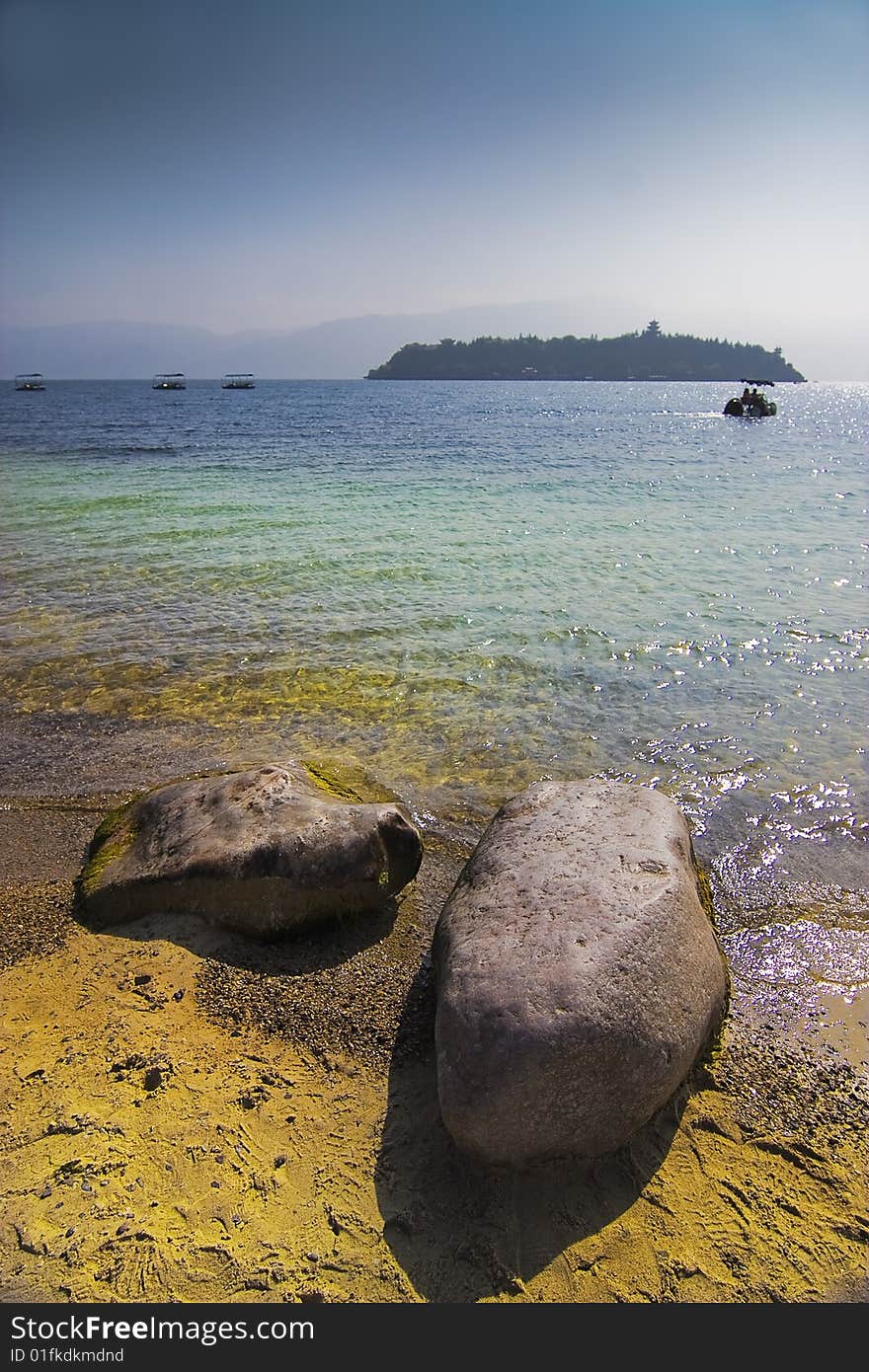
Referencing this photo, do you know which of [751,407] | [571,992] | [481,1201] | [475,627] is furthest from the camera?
[751,407]

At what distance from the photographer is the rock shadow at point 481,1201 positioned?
296 centimetres

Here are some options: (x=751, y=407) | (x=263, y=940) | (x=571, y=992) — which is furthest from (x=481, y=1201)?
(x=751, y=407)

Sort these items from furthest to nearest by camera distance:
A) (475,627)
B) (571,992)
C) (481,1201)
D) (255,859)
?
1. (475,627)
2. (255,859)
3. (571,992)
4. (481,1201)

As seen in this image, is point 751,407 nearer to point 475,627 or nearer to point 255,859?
point 475,627

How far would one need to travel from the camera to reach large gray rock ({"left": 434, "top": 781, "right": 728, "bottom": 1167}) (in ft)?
10.7

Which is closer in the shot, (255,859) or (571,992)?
(571,992)

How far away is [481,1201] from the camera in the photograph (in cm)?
322

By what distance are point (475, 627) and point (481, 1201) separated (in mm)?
8379

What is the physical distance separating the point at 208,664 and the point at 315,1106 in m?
6.83

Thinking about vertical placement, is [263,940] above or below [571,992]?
below

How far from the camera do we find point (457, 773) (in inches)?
283

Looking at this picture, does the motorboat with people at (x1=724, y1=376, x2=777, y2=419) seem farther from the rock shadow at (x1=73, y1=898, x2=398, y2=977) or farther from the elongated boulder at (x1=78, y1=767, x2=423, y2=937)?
the rock shadow at (x1=73, y1=898, x2=398, y2=977)

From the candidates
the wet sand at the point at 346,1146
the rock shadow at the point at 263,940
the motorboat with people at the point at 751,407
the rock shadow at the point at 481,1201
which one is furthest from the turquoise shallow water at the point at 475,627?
the motorboat with people at the point at 751,407
